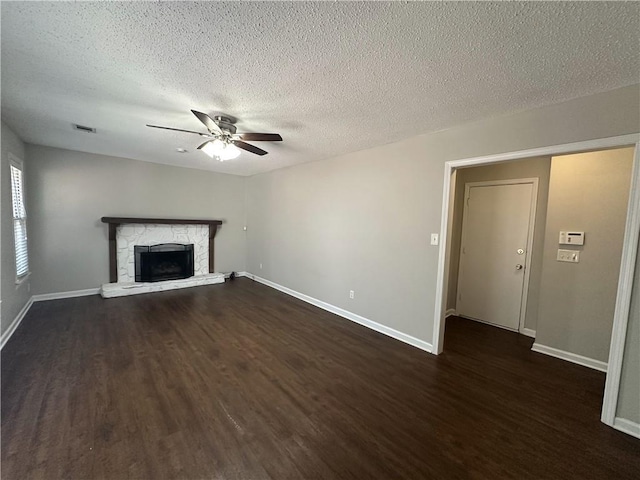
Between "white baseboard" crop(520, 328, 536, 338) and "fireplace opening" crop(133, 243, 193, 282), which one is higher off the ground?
"fireplace opening" crop(133, 243, 193, 282)

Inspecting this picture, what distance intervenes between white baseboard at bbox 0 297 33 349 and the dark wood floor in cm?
8

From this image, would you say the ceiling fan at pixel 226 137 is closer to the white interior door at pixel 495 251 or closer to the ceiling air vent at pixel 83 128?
the ceiling air vent at pixel 83 128

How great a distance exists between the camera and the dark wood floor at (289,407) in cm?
156

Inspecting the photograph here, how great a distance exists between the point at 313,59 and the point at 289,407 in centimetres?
253

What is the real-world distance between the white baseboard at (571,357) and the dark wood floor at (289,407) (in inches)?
4.1

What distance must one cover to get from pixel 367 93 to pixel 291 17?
92cm

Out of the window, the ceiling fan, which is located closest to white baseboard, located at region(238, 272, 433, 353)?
the ceiling fan

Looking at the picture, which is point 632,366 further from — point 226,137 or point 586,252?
point 226,137

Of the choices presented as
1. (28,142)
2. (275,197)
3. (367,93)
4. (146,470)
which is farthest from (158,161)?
(146,470)

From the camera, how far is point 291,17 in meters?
1.33

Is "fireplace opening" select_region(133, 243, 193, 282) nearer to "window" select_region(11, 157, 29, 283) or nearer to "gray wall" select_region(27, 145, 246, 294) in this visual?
"gray wall" select_region(27, 145, 246, 294)

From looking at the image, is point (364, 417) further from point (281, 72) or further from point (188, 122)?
point (188, 122)

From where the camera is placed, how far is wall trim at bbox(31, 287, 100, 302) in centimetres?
419

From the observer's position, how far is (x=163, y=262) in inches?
210
